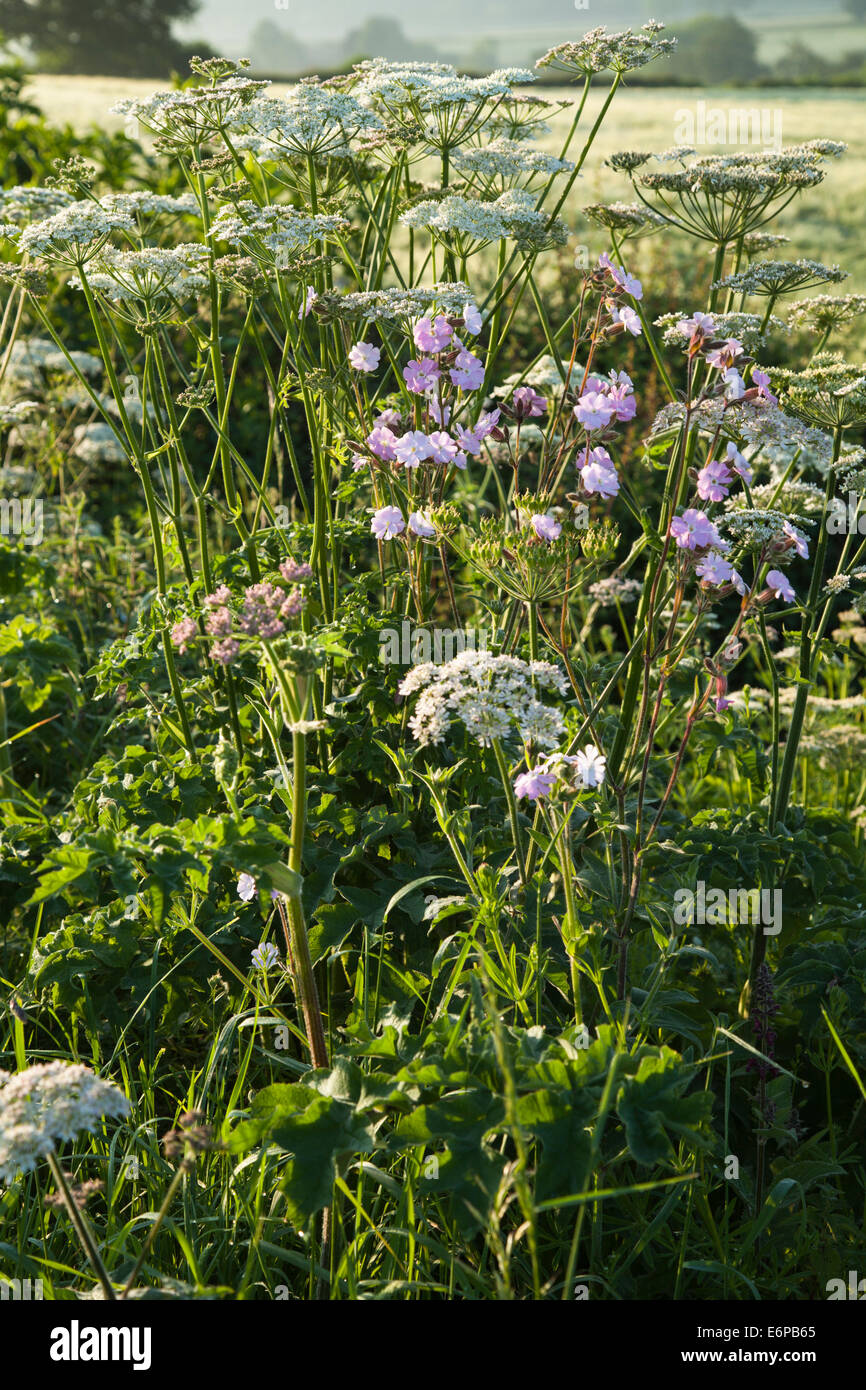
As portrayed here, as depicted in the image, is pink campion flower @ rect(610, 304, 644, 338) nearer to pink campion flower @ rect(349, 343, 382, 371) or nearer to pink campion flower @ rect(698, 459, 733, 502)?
pink campion flower @ rect(698, 459, 733, 502)

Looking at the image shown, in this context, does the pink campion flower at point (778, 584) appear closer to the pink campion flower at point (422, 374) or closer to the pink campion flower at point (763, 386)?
the pink campion flower at point (763, 386)

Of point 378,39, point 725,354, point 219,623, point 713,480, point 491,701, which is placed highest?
point 378,39

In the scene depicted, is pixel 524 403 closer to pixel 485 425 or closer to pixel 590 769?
pixel 485 425

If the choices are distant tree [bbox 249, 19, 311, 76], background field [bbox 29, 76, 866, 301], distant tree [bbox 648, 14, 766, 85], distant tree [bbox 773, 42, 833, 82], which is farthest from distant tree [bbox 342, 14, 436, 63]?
background field [bbox 29, 76, 866, 301]

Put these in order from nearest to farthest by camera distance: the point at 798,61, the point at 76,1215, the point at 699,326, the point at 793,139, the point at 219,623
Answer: the point at 76,1215, the point at 219,623, the point at 699,326, the point at 793,139, the point at 798,61

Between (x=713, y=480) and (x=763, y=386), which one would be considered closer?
(x=713, y=480)

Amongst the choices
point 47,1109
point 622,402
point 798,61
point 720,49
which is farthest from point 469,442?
point 720,49

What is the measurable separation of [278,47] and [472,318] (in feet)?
312

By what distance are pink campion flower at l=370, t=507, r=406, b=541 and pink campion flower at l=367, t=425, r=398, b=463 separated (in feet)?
0.38

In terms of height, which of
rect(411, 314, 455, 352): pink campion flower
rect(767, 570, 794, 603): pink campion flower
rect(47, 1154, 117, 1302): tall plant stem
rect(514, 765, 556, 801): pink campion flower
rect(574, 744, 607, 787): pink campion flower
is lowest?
rect(47, 1154, 117, 1302): tall plant stem

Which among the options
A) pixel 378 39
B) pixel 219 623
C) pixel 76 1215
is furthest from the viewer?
pixel 378 39

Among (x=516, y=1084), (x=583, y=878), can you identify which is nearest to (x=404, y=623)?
(x=583, y=878)

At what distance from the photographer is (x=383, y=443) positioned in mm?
2453

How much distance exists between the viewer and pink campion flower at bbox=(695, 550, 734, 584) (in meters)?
2.07
